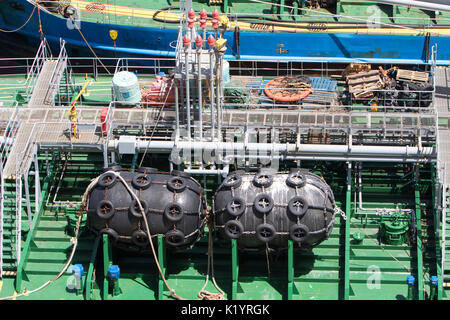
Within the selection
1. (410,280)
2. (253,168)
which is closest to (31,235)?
(253,168)

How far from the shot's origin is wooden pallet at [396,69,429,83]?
3906 centimetres

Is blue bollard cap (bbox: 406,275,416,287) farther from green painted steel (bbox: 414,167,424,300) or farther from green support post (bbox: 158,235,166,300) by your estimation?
green support post (bbox: 158,235,166,300)

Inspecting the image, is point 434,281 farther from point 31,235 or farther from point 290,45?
point 31,235

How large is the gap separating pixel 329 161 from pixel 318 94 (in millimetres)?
2613

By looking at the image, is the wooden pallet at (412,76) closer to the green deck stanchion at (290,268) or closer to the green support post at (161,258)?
the green deck stanchion at (290,268)

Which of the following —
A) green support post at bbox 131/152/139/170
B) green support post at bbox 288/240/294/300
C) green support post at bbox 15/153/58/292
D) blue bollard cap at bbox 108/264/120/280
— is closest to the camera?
green support post at bbox 288/240/294/300

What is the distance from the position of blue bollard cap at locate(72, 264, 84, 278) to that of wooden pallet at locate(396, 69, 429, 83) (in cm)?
1361

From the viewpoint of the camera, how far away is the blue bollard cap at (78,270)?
33.8 metres

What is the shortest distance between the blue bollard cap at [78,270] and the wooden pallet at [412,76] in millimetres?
13611

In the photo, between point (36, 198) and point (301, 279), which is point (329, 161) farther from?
point (36, 198)

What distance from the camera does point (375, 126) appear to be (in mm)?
36312

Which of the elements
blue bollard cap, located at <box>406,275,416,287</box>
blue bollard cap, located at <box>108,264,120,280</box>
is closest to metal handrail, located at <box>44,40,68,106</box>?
blue bollard cap, located at <box>108,264,120,280</box>

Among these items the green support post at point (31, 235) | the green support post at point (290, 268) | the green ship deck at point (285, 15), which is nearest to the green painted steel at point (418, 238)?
the green support post at point (290, 268)

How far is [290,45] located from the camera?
137 feet
